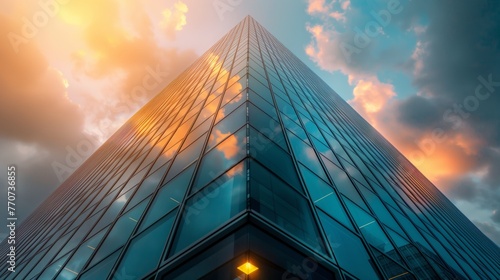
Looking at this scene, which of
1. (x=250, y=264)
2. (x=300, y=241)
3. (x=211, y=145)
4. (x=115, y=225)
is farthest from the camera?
(x=115, y=225)

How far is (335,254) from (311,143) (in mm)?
5137

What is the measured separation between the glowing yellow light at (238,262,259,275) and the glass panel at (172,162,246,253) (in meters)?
1.10

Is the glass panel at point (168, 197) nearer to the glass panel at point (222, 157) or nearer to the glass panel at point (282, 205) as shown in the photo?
the glass panel at point (222, 157)

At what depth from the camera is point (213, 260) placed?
482 centimetres

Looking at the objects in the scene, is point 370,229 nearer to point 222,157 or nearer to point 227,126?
point 222,157

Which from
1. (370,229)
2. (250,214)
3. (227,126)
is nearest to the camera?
(250,214)

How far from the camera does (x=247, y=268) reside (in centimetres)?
437

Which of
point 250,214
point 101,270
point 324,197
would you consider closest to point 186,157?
point 101,270

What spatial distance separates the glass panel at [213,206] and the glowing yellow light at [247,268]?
3.61ft

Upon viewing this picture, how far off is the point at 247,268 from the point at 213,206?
1.91 meters

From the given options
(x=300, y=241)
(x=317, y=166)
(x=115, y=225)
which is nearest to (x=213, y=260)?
(x=300, y=241)

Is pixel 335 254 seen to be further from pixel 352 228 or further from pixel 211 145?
pixel 211 145

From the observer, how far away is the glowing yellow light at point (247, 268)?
4336mm

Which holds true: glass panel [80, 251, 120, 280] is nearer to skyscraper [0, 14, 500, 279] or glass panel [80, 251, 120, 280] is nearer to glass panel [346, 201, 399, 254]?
skyscraper [0, 14, 500, 279]
